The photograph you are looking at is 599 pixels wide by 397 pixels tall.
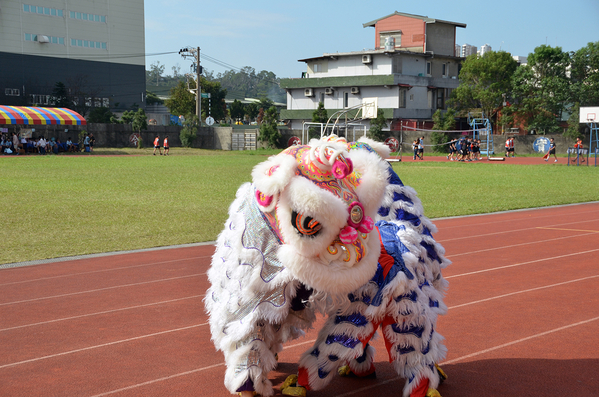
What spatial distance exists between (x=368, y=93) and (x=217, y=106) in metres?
26.9

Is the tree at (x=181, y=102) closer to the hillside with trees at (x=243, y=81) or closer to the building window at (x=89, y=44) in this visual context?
the building window at (x=89, y=44)

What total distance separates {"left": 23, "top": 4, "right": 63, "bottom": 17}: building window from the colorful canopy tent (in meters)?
23.2

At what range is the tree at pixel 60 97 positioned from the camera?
5231 cm

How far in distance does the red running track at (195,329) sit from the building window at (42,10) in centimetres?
5431

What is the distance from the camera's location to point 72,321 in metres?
4.68

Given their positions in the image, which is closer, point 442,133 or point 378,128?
point 442,133

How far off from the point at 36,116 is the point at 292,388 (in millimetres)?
35044

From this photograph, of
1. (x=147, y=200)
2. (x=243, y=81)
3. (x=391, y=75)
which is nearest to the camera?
(x=147, y=200)

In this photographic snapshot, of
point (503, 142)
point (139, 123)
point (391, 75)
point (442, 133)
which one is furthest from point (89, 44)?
point (503, 142)

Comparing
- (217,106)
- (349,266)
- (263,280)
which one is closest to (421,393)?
(349,266)

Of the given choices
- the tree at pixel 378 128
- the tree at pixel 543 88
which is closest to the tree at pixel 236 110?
the tree at pixel 378 128

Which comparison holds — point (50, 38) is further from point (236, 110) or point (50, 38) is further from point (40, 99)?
point (236, 110)

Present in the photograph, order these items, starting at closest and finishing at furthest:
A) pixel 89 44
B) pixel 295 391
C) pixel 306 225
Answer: pixel 306 225 < pixel 295 391 < pixel 89 44

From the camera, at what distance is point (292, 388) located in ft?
10.3
